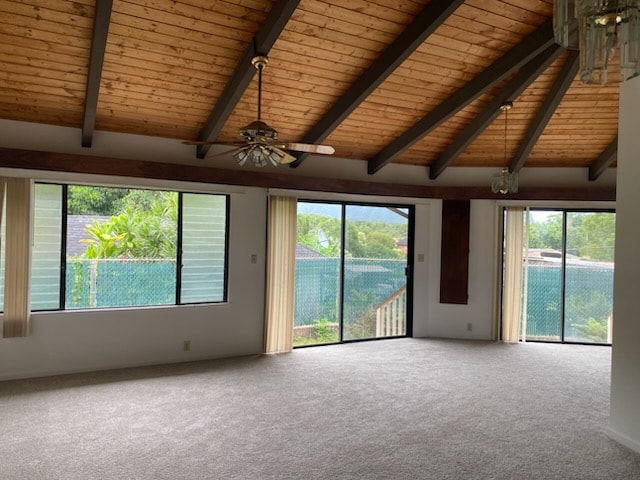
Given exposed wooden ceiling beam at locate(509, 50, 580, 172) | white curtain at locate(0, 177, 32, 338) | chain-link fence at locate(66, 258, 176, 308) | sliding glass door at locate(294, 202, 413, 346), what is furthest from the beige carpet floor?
exposed wooden ceiling beam at locate(509, 50, 580, 172)

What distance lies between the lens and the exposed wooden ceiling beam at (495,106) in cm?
435

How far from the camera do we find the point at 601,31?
1477 mm

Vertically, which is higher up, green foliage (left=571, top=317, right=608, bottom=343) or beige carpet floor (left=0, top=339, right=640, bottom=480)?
green foliage (left=571, top=317, right=608, bottom=343)

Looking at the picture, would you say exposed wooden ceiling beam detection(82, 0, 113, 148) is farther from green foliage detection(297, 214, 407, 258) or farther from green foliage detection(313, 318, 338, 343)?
green foliage detection(313, 318, 338, 343)

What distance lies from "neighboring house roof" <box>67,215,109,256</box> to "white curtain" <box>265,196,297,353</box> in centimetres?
210

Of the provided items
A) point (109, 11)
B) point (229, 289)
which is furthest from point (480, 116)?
point (109, 11)

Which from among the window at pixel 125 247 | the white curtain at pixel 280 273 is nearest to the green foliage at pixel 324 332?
the white curtain at pixel 280 273

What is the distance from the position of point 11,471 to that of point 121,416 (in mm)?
936

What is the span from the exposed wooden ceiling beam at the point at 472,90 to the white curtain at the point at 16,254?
13.8ft

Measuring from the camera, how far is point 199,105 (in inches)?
→ 191

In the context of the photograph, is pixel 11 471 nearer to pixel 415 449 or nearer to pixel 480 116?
pixel 415 449

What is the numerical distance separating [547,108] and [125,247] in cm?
515

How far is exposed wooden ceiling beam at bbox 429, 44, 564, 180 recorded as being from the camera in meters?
4.35

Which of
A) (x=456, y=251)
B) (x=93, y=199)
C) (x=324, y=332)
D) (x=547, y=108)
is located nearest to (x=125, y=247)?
(x=93, y=199)
